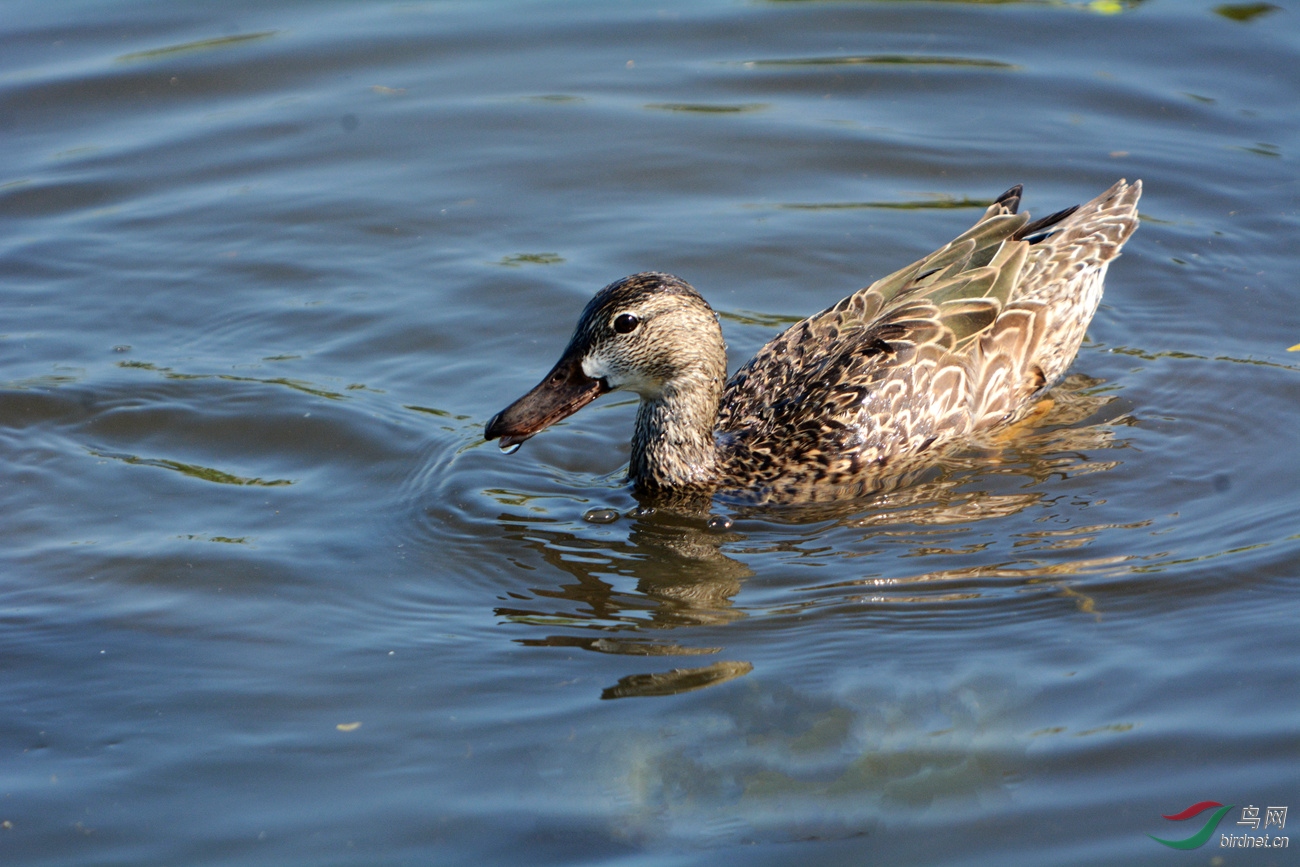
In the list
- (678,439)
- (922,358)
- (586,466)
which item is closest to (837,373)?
(922,358)

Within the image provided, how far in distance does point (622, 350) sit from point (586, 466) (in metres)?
0.97

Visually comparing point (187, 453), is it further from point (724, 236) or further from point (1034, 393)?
point (1034, 393)

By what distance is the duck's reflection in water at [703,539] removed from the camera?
5934 millimetres

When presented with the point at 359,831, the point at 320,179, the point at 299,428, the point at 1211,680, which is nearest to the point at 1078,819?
the point at 1211,680

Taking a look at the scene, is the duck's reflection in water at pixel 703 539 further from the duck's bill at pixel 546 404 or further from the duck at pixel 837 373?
the duck's bill at pixel 546 404

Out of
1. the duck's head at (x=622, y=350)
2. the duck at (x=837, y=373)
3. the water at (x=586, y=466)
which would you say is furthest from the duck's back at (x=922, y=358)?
the duck's head at (x=622, y=350)

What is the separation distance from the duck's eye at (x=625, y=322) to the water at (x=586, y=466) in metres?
0.93

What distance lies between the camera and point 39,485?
7.20 m

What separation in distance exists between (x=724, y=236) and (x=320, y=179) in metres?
3.02

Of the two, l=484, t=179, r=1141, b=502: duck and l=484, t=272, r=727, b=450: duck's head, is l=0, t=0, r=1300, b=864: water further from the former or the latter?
l=484, t=272, r=727, b=450: duck's head

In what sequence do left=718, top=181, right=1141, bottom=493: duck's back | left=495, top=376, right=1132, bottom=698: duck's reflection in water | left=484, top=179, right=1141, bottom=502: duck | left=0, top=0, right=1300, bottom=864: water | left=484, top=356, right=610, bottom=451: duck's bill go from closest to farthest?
left=0, top=0, right=1300, bottom=864: water, left=495, top=376, right=1132, bottom=698: duck's reflection in water, left=484, top=356, right=610, bottom=451: duck's bill, left=484, top=179, right=1141, bottom=502: duck, left=718, top=181, right=1141, bottom=493: duck's back

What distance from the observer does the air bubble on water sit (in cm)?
700

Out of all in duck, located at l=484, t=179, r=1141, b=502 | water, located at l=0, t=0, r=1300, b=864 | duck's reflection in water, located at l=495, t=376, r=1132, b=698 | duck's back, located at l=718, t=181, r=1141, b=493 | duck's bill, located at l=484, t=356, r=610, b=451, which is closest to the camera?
water, located at l=0, t=0, r=1300, b=864

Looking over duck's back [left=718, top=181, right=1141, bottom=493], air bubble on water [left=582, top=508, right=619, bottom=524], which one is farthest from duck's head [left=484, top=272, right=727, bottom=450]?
duck's back [left=718, top=181, right=1141, bottom=493]
